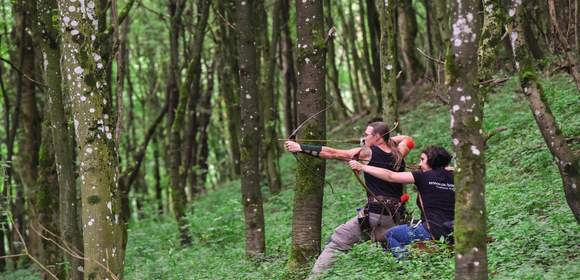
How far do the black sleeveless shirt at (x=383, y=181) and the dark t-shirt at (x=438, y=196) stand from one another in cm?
43

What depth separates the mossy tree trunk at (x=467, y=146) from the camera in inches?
201

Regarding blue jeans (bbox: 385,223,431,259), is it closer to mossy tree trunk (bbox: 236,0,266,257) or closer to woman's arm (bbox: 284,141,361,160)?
woman's arm (bbox: 284,141,361,160)

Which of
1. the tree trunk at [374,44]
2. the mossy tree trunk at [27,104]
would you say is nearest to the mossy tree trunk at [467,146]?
the mossy tree trunk at [27,104]

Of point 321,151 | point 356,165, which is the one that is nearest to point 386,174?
point 356,165

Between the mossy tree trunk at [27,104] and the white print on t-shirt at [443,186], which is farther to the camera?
the mossy tree trunk at [27,104]

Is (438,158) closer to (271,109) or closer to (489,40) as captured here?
(489,40)

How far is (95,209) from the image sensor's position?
272 inches

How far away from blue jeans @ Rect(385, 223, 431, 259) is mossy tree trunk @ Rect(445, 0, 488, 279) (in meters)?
2.70

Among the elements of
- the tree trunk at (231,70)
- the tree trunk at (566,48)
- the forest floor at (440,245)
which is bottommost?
the forest floor at (440,245)

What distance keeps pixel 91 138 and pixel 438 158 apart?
3.83 meters

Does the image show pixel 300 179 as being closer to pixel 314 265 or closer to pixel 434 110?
pixel 314 265

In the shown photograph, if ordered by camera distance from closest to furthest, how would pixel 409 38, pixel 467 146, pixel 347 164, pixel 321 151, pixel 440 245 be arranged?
pixel 467 146 → pixel 440 245 → pixel 321 151 → pixel 347 164 → pixel 409 38

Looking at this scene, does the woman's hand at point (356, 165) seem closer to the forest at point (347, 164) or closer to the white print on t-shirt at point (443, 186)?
the forest at point (347, 164)

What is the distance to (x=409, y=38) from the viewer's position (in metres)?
22.6
